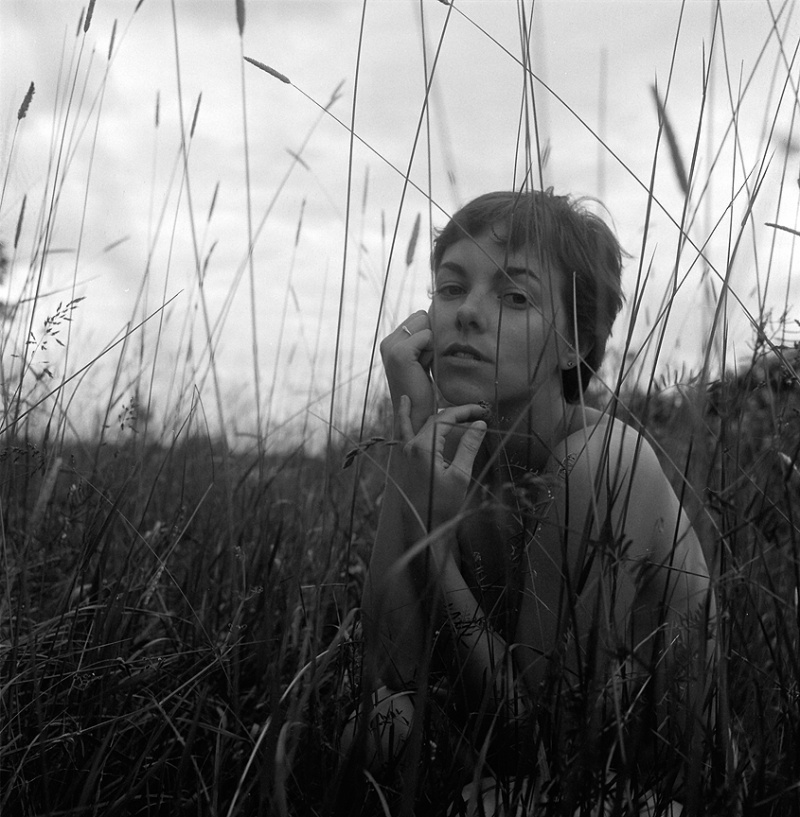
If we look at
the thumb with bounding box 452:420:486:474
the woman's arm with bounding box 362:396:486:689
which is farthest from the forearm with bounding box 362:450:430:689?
the thumb with bounding box 452:420:486:474

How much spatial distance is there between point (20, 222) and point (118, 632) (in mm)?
731

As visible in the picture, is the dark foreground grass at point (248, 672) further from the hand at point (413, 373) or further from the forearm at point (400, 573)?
the hand at point (413, 373)

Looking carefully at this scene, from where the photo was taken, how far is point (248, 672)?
5.04 ft

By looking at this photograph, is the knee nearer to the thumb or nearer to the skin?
the skin

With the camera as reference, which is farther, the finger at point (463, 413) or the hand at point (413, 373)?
the hand at point (413, 373)

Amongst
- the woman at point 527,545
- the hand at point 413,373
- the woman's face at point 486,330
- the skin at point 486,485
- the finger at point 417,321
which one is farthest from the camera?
the finger at point 417,321

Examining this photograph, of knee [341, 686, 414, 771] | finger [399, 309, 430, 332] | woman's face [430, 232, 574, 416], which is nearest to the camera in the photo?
knee [341, 686, 414, 771]

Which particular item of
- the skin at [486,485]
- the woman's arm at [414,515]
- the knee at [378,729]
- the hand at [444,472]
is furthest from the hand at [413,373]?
the knee at [378,729]

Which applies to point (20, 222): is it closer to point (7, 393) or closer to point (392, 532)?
point (7, 393)

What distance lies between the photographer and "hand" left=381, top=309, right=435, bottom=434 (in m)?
1.56

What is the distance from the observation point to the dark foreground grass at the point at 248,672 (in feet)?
2.80

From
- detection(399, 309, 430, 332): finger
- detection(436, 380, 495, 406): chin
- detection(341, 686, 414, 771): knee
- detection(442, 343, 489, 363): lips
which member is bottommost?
detection(341, 686, 414, 771): knee

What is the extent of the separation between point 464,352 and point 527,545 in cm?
53

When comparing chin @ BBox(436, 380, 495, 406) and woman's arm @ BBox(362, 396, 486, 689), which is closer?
woman's arm @ BBox(362, 396, 486, 689)
